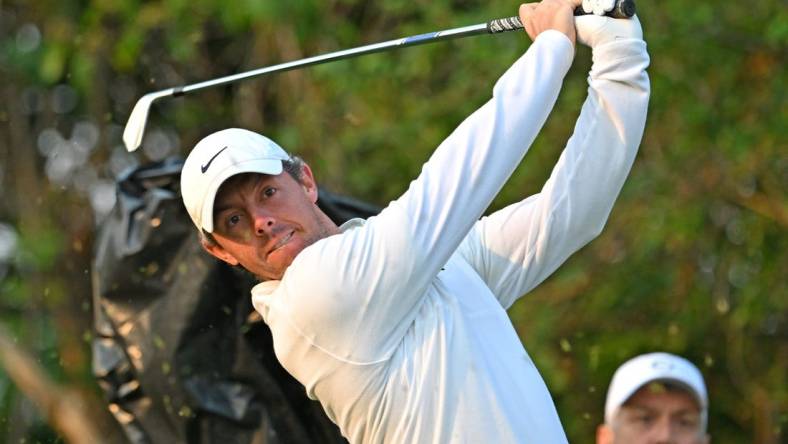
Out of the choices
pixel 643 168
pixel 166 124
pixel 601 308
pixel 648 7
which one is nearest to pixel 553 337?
pixel 601 308

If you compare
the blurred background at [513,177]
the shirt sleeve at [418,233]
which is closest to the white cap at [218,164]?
the shirt sleeve at [418,233]

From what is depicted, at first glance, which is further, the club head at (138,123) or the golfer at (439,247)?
the club head at (138,123)

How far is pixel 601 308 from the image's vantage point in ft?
32.2

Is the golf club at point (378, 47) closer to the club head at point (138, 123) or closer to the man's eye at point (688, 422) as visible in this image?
the club head at point (138, 123)

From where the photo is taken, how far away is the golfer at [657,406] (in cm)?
586

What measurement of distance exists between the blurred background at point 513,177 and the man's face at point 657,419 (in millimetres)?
3041

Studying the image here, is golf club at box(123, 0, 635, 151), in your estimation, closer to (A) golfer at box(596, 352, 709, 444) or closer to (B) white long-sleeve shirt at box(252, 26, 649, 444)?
(B) white long-sleeve shirt at box(252, 26, 649, 444)

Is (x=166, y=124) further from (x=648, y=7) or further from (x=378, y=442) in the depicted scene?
(x=378, y=442)

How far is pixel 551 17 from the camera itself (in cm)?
412

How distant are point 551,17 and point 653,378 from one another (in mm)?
2098

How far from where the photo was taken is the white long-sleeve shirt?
3.93 meters

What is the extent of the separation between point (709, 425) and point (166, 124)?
139 inches

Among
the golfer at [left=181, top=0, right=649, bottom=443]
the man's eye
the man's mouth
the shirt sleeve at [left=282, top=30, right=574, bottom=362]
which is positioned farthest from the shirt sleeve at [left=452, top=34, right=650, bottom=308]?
the man's eye

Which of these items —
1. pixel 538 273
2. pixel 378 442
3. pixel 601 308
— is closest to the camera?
pixel 378 442
